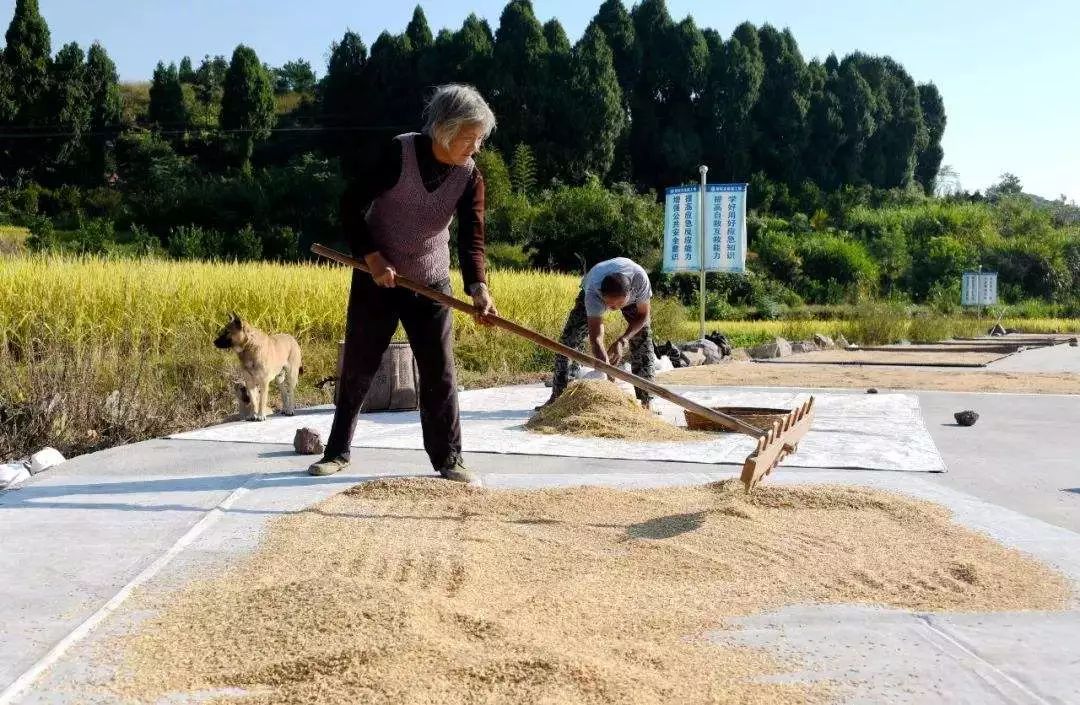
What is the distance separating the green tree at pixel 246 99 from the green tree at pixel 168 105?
334 centimetres

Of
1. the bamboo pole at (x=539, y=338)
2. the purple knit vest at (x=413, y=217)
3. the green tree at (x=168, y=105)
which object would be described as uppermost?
the green tree at (x=168, y=105)

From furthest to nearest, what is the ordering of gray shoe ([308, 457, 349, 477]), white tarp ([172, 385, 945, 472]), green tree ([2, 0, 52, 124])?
1. green tree ([2, 0, 52, 124])
2. white tarp ([172, 385, 945, 472])
3. gray shoe ([308, 457, 349, 477])

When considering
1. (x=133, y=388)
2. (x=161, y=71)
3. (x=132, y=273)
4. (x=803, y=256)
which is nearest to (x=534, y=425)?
(x=133, y=388)

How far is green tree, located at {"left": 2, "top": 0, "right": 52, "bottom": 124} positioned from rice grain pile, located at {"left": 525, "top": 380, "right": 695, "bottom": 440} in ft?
96.0

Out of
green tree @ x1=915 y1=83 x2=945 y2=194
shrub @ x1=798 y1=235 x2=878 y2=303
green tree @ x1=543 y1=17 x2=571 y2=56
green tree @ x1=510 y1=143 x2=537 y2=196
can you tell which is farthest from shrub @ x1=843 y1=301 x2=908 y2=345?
green tree @ x1=915 y1=83 x2=945 y2=194

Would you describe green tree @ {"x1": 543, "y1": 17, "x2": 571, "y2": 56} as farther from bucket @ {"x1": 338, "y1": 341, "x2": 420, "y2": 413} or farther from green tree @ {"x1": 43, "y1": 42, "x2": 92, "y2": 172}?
bucket @ {"x1": 338, "y1": 341, "x2": 420, "y2": 413}

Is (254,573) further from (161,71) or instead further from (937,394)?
(161,71)

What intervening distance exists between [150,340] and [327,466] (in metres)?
4.04

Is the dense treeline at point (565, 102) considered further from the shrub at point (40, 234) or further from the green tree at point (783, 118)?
the shrub at point (40, 234)

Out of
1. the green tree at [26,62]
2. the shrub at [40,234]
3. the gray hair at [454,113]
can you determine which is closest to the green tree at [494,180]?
the shrub at [40,234]

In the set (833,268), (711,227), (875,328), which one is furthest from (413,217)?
(833,268)

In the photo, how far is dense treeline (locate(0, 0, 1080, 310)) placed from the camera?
24.8 meters

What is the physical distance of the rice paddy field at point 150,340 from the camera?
17.1 feet

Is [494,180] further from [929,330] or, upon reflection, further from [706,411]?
[706,411]
